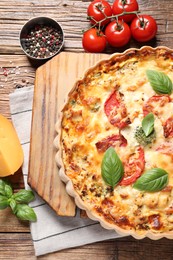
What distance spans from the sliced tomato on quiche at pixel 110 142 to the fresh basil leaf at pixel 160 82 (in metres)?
0.42

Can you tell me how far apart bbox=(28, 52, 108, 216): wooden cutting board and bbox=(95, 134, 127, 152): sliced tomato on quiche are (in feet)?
1.55

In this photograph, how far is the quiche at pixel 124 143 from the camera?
3674mm

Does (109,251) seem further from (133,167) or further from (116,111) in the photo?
(116,111)

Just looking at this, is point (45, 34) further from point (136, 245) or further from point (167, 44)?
point (136, 245)

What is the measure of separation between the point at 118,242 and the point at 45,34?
175 centimetres

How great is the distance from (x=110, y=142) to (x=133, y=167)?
23 cm

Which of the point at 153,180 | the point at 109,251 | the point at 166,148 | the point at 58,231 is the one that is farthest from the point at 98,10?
the point at 109,251

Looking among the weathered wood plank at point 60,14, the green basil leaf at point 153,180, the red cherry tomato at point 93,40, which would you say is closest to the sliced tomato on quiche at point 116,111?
the green basil leaf at point 153,180

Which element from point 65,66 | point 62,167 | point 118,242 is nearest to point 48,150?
point 62,167

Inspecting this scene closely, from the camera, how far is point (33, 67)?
4418mm

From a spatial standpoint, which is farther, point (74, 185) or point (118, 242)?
point (118, 242)

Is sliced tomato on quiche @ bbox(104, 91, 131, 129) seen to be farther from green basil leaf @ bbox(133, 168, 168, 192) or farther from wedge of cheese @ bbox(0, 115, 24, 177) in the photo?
wedge of cheese @ bbox(0, 115, 24, 177)

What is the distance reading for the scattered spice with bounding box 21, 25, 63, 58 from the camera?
4.34m

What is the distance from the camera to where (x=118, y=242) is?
426 cm
